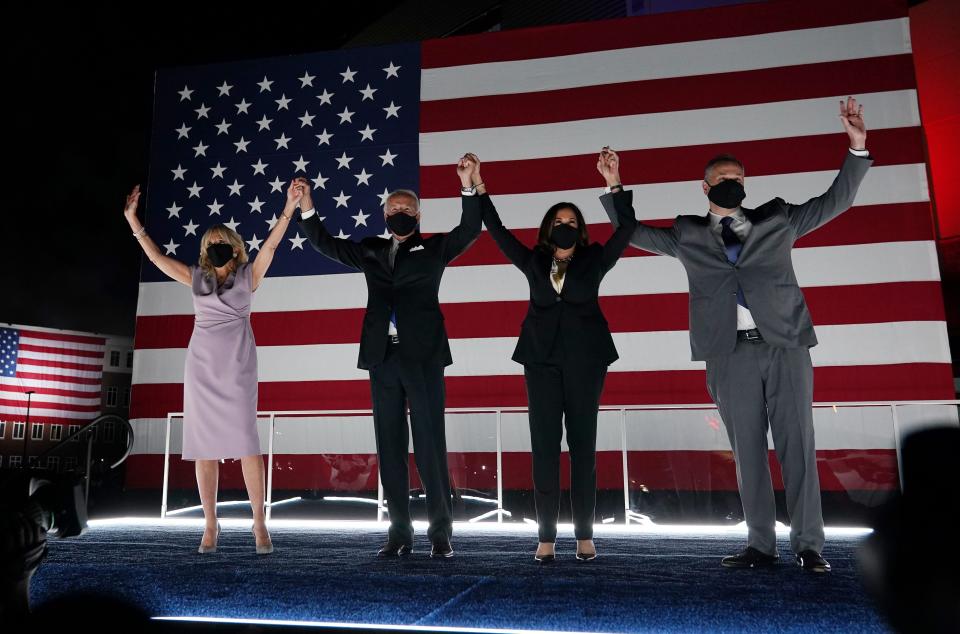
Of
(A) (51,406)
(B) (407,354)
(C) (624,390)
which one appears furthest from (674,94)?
(A) (51,406)

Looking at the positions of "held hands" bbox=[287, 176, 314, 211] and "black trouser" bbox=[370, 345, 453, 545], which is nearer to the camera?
"black trouser" bbox=[370, 345, 453, 545]

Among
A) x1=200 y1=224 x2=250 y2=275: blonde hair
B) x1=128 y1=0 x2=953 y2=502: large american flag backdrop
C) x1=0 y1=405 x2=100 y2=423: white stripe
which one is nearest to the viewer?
x1=200 y1=224 x2=250 y2=275: blonde hair

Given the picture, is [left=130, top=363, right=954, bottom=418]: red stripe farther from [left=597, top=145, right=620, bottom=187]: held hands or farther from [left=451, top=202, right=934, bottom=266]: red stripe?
[left=597, top=145, right=620, bottom=187]: held hands

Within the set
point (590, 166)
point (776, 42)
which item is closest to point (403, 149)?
point (590, 166)

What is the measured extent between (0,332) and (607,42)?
13.7 m

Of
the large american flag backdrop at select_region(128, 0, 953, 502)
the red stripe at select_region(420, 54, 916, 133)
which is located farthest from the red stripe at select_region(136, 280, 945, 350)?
the red stripe at select_region(420, 54, 916, 133)

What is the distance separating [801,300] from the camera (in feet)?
7.28

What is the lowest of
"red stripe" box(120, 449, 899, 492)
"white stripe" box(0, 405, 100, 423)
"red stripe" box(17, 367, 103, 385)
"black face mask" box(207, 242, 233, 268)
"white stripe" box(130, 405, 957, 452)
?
"red stripe" box(120, 449, 899, 492)

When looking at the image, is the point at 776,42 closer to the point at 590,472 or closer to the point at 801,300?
the point at 801,300

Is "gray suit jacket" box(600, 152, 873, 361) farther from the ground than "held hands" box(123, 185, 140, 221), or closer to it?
closer to it

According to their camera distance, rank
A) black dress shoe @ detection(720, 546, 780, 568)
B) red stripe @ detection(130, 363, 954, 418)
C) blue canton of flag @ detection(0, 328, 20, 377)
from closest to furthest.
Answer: black dress shoe @ detection(720, 546, 780, 568)
red stripe @ detection(130, 363, 954, 418)
blue canton of flag @ detection(0, 328, 20, 377)

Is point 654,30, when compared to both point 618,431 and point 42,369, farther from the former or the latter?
point 42,369

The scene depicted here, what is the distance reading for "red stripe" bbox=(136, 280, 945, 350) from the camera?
461cm

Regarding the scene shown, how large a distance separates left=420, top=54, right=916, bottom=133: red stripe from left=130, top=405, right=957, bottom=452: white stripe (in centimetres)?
218
